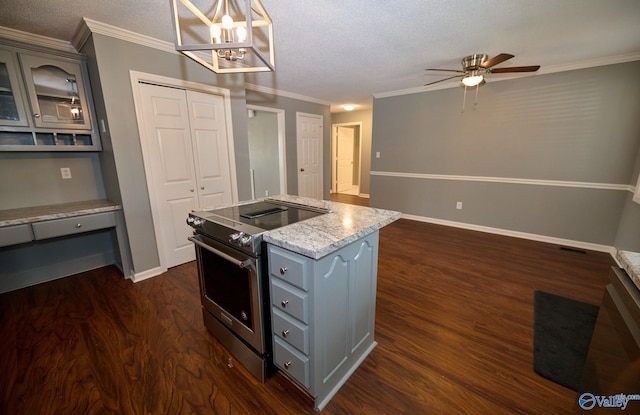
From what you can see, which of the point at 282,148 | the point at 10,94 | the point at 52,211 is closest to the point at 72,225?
the point at 52,211

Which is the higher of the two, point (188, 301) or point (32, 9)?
point (32, 9)

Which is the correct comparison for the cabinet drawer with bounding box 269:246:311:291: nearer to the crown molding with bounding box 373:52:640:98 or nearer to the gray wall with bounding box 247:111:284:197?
the gray wall with bounding box 247:111:284:197

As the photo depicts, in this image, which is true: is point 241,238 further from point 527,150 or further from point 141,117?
point 527,150

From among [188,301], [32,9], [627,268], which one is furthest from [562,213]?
[32,9]

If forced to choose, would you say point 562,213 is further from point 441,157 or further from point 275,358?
point 275,358

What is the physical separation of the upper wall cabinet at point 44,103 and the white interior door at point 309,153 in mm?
3147

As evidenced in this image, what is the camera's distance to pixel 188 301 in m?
2.24

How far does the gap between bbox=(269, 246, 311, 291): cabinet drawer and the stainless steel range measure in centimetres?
8

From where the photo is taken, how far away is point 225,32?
140 centimetres

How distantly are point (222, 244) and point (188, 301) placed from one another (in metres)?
1.19

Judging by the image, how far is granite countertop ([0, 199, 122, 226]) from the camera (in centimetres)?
203

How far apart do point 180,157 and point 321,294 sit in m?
2.48

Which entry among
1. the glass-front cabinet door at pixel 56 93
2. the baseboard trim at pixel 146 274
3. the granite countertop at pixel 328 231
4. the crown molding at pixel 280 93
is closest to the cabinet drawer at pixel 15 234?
the baseboard trim at pixel 146 274

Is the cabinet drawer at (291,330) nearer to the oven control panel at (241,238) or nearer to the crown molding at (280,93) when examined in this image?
the oven control panel at (241,238)
